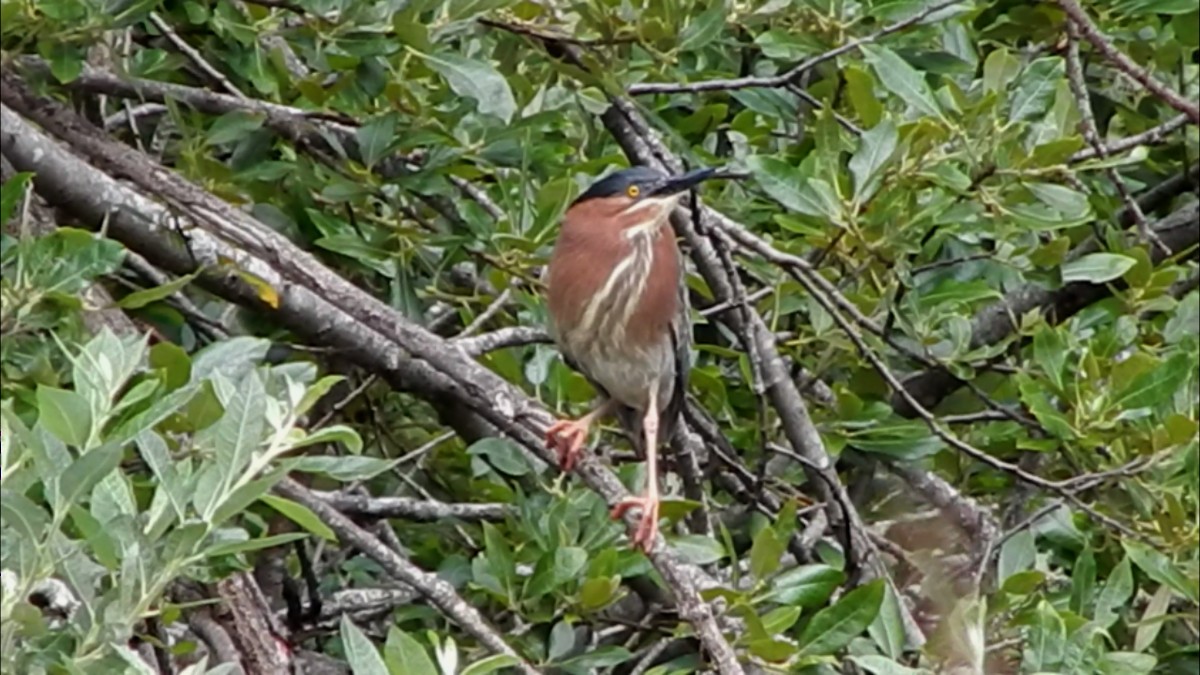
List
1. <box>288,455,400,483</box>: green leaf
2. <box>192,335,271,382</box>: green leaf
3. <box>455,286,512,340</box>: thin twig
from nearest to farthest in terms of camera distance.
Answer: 1. <box>288,455,400,483</box>: green leaf
2. <box>192,335,271,382</box>: green leaf
3. <box>455,286,512,340</box>: thin twig

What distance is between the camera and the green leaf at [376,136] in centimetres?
354

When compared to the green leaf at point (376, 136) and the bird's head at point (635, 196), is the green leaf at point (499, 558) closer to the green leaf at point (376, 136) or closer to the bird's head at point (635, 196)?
the green leaf at point (376, 136)

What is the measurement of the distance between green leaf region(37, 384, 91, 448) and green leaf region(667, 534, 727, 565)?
138cm

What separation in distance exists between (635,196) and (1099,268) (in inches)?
38.8

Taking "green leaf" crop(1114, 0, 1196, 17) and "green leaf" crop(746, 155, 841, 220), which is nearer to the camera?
"green leaf" crop(746, 155, 841, 220)

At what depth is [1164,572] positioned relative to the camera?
3.66 m

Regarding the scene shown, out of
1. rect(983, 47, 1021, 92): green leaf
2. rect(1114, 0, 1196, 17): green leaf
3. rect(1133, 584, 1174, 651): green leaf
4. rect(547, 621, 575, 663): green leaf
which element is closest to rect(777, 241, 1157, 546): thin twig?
rect(1133, 584, 1174, 651): green leaf

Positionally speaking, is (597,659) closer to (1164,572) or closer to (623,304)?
(1164,572)

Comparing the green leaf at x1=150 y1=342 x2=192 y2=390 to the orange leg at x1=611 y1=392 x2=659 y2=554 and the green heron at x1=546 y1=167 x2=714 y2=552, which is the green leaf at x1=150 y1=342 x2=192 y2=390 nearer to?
the orange leg at x1=611 y1=392 x2=659 y2=554

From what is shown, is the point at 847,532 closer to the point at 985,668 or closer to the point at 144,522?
the point at 985,668

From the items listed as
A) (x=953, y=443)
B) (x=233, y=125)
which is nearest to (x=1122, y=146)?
(x=953, y=443)

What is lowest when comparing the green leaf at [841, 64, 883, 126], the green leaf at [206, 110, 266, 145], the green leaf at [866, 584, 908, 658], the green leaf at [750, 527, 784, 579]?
the green leaf at [866, 584, 908, 658]

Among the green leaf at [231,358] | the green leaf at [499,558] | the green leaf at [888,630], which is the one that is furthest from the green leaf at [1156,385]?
the green leaf at [231,358]

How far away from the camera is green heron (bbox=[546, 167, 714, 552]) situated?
4.38 metres
